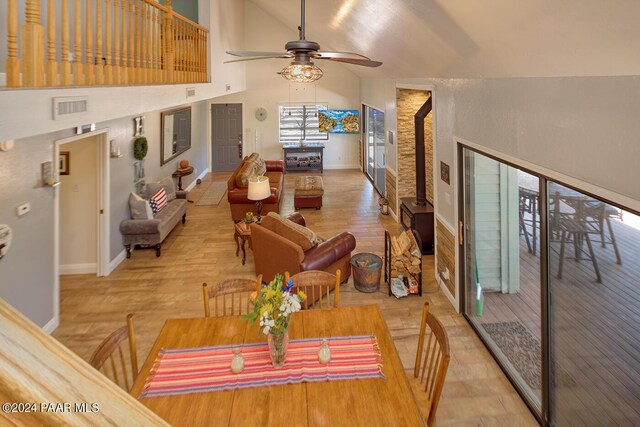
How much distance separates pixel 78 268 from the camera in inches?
240

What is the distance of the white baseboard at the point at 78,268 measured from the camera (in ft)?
19.9

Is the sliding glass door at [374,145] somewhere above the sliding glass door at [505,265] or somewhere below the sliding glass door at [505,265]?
above

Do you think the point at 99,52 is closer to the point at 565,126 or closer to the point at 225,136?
the point at 565,126

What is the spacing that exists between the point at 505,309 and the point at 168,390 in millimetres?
2916

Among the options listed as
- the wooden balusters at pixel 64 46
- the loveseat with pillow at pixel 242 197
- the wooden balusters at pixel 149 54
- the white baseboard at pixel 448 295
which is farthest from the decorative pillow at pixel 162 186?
the wooden balusters at pixel 64 46

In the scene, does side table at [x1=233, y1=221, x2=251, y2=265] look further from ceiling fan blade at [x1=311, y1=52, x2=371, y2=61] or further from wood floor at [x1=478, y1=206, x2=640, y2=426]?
wood floor at [x1=478, y1=206, x2=640, y2=426]

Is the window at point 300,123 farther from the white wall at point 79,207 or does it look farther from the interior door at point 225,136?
the white wall at point 79,207

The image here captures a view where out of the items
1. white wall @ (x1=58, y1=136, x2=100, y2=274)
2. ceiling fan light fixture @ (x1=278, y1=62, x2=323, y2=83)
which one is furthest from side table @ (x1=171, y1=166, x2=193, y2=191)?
ceiling fan light fixture @ (x1=278, y1=62, x2=323, y2=83)

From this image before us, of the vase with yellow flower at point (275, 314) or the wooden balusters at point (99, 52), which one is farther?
the wooden balusters at point (99, 52)

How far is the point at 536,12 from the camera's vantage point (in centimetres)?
218

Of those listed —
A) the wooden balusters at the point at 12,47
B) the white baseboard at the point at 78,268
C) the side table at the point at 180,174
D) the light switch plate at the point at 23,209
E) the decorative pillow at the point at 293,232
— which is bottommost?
the white baseboard at the point at 78,268

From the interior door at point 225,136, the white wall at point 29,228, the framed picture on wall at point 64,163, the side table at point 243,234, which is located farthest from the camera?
the interior door at point 225,136

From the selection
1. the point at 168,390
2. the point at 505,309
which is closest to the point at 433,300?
the point at 505,309

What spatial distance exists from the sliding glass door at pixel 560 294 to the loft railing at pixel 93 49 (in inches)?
121
